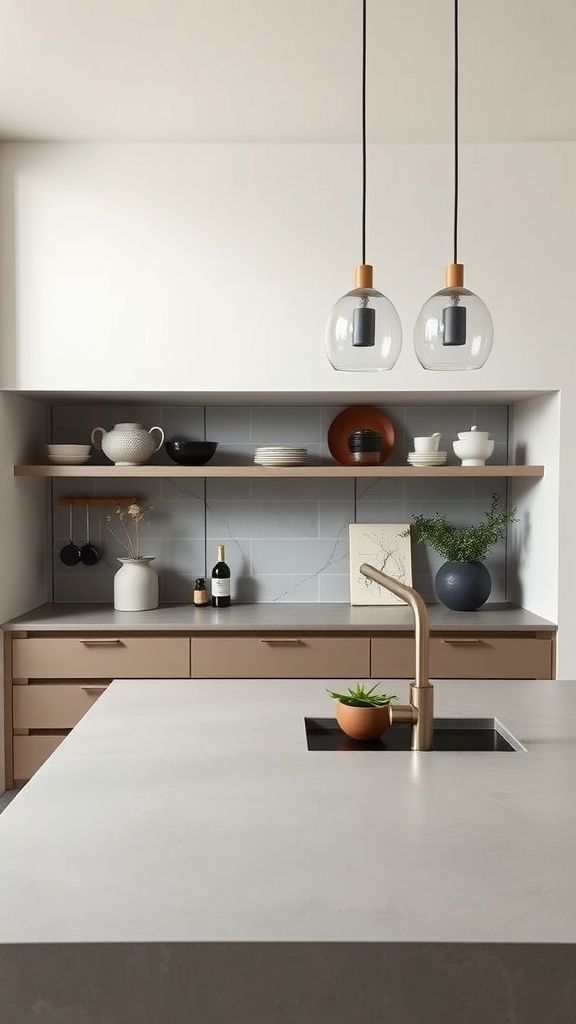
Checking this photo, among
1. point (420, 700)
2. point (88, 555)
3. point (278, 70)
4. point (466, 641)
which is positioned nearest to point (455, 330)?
point (420, 700)

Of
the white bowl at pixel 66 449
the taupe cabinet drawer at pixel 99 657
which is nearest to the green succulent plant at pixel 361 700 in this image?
the taupe cabinet drawer at pixel 99 657

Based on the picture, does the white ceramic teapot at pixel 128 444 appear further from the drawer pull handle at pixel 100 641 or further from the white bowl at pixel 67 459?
the drawer pull handle at pixel 100 641

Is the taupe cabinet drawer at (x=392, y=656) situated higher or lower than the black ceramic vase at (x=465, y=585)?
lower

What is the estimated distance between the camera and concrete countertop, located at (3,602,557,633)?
3.69m

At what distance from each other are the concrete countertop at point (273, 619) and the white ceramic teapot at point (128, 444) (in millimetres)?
661

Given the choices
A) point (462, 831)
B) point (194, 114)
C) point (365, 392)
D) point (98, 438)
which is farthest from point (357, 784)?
point (98, 438)

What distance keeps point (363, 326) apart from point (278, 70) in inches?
61.1

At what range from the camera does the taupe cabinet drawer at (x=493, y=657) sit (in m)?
3.69

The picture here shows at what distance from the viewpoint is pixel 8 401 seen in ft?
12.4

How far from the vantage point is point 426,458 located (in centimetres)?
393

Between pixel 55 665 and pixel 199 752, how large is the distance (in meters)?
2.03

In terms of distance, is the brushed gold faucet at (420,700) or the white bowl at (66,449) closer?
the brushed gold faucet at (420,700)

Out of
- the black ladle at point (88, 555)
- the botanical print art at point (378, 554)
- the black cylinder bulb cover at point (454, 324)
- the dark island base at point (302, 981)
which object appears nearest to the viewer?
the dark island base at point (302, 981)

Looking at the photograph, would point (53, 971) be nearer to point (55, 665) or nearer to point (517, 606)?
point (55, 665)
